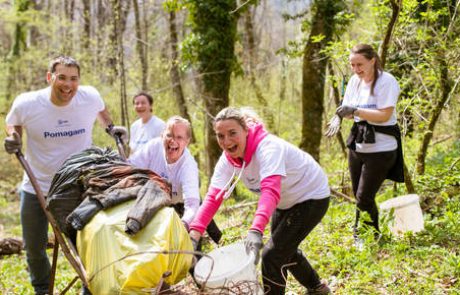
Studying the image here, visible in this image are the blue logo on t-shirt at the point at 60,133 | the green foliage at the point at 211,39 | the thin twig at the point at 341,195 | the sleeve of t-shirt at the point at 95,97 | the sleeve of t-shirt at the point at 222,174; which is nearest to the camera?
the sleeve of t-shirt at the point at 222,174

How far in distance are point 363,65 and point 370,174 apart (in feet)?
3.30

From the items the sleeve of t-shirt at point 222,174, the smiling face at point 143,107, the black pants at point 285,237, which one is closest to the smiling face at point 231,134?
the sleeve of t-shirt at point 222,174

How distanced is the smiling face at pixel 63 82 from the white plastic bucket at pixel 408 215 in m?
3.27

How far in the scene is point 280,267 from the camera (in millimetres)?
3549

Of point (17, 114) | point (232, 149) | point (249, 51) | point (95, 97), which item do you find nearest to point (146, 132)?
point (95, 97)

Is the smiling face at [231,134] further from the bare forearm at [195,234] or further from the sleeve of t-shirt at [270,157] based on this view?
the bare forearm at [195,234]

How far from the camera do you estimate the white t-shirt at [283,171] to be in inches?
126

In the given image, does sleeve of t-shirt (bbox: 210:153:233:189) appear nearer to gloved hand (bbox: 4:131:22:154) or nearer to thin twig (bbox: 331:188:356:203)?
gloved hand (bbox: 4:131:22:154)

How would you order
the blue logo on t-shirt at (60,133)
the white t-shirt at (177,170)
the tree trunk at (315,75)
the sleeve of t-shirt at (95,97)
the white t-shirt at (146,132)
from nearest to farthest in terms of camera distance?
the white t-shirt at (177,170), the blue logo on t-shirt at (60,133), the sleeve of t-shirt at (95,97), the white t-shirt at (146,132), the tree trunk at (315,75)

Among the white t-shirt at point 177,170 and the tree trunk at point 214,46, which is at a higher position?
the tree trunk at point 214,46

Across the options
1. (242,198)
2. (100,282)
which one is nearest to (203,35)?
(242,198)

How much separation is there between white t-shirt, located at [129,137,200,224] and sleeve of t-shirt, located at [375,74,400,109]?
178 cm

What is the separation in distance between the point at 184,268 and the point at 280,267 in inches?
34.1

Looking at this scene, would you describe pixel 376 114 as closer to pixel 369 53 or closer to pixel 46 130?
pixel 369 53
